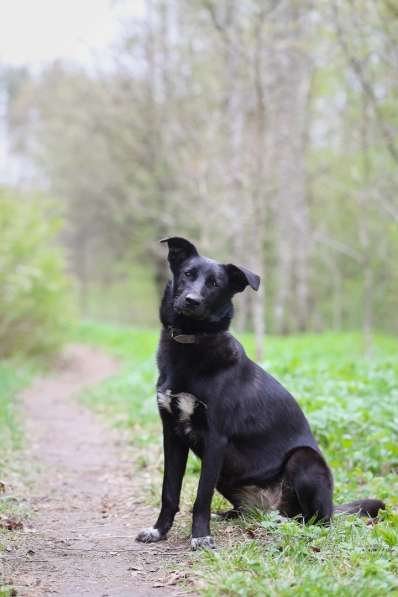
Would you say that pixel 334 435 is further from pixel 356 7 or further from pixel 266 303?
pixel 266 303

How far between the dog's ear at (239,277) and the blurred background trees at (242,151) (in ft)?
21.2

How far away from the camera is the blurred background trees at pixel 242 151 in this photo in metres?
12.0

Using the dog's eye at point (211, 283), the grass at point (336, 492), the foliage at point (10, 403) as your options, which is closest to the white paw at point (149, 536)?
the grass at point (336, 492)

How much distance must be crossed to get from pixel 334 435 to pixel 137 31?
60.4 feet

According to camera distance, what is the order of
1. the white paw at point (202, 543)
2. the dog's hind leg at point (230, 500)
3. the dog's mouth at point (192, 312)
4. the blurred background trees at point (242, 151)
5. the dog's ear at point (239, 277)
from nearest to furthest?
the white paw at point (202, 543) < the dog's mouth at point (192, 312) < the dog's ear at point (239, 277) < the dog's hind leg at point (230, 500) < the blurred background trees at point (242, 151)

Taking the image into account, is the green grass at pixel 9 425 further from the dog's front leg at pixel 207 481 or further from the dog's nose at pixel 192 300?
the dog's nose at pixel 192 300

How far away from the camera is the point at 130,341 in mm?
20859

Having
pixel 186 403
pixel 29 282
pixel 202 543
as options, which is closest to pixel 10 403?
pixel 29 282

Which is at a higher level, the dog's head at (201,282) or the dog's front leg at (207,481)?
the dog's head at (201,282)

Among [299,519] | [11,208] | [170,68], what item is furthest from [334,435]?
[170,68]

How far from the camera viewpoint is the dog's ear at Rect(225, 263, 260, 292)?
168 inches

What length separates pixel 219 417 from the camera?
4.25 meters

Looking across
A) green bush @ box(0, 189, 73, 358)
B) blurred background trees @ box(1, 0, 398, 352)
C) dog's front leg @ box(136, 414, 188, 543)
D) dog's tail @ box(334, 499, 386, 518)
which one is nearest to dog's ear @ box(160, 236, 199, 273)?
dog's front leg @ box(136, 414, 188, 543)

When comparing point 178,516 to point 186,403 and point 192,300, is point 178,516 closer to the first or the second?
point 186,403
